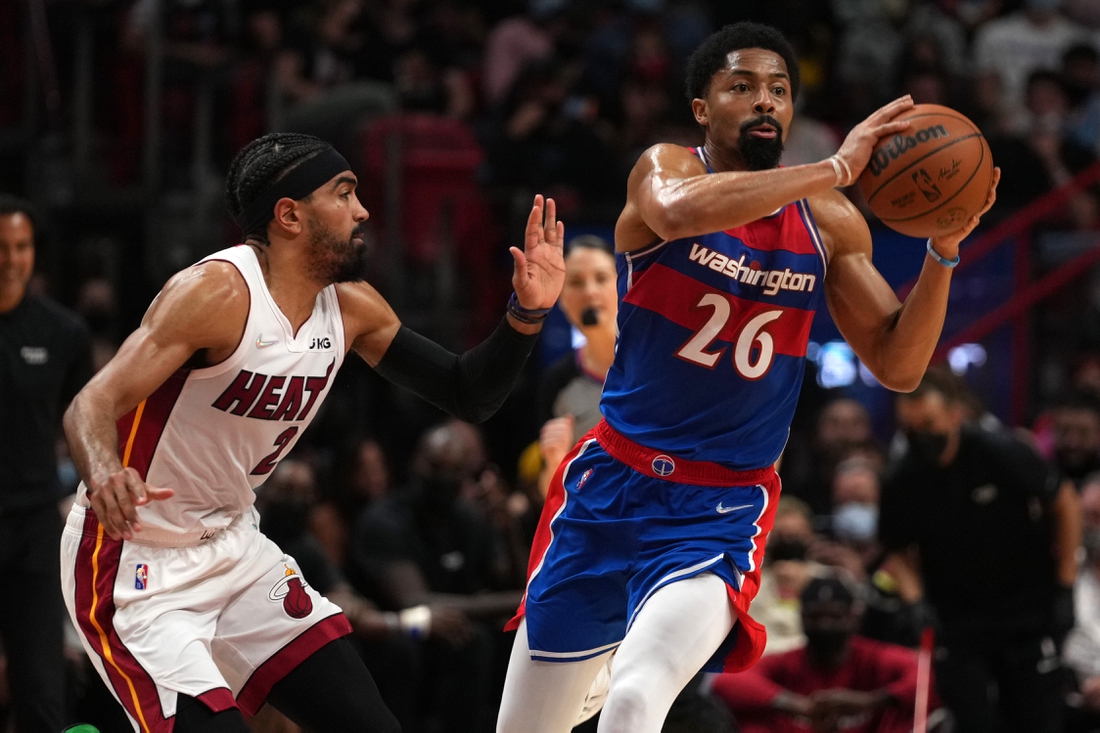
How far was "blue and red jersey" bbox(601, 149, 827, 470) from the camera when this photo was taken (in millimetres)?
4133

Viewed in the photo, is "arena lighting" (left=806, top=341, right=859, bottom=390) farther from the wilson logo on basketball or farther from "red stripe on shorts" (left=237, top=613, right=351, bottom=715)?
"red stripe on shorts" (left=237, top=613, right=351, bottom=715)

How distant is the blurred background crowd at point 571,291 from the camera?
24.1 ft

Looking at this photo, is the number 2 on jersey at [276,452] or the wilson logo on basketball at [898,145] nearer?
the wilson logo on basketball at [898,145]

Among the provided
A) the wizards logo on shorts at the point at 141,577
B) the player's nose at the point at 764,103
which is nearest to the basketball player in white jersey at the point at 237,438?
the wizards logo on shorts at the point at 141,577

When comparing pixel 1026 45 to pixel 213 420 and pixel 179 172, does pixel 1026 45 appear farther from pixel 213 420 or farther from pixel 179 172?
pixel 213 420

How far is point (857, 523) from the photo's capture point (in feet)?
29.0

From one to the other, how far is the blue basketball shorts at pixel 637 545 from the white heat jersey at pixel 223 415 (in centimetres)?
85

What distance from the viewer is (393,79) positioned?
11.9 m

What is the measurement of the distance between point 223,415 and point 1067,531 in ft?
15.0

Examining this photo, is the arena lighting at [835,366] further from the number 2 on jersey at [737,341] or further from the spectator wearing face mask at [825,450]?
the number 2 on jersey at [737,341]

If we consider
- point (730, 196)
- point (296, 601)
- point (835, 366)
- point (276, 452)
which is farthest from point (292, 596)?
point (835, 366)

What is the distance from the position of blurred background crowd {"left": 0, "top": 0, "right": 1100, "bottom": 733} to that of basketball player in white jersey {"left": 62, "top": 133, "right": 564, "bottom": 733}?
1.61 m

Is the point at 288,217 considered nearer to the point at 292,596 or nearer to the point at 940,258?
the point at 292,596

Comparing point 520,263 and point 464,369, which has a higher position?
point 520,263
